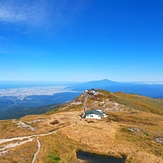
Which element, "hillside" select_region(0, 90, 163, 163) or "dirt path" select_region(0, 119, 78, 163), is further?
"hillside" select_region(0, 90, 163, 163)

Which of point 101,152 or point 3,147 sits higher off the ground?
point 3,147

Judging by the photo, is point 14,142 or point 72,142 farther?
point 72,142

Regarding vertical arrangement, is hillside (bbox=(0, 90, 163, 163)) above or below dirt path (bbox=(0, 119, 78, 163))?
below

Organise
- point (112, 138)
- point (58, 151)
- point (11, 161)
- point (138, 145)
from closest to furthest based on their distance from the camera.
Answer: point (11, 161), point (58, 151), point (138, 145), point (112, 138)

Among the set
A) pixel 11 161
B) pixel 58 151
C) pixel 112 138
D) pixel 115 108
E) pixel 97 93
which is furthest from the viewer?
pixel 97 93

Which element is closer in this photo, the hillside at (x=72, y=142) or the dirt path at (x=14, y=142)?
the dirt path at (x=14, y=142)

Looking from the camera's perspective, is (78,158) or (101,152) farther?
(101,152)

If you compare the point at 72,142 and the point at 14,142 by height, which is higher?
the point at 14,142

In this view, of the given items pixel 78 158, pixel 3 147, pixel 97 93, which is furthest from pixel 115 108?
pixel 3 147

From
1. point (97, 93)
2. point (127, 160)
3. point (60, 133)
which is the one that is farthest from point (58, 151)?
point (97, 93)

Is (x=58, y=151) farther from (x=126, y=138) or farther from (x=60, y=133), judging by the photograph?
(x=126, y=138)

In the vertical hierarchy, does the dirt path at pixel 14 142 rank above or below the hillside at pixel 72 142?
above
